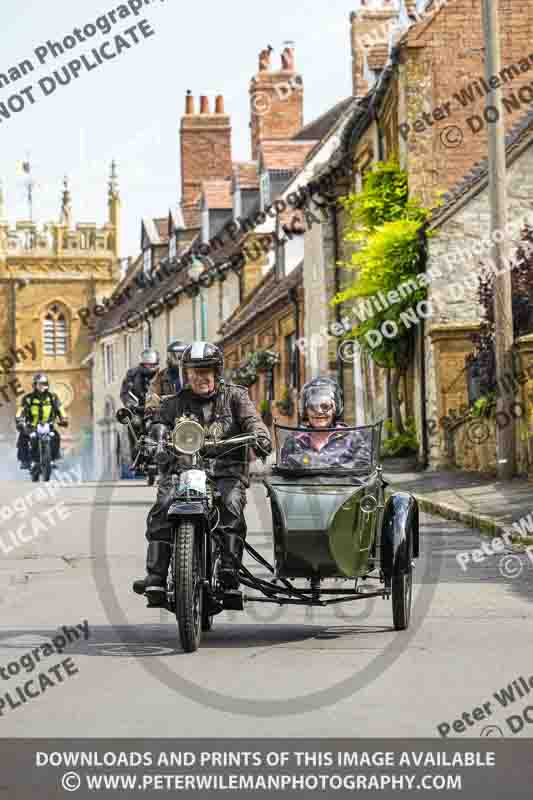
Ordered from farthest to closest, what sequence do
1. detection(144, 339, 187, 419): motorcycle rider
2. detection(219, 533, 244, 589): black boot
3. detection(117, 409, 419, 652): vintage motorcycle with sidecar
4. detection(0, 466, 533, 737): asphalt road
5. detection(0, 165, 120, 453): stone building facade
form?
detection(0, 165, 120, 453): stone building facade < detection(144, 339, 187, 419): motorcycle rider < detection(219, 533, 244, 589): black boot < detection(117, 409, 419, 652): vintage motorcycle with sidecar < detection(0, 466, 533, 737): asphalt road

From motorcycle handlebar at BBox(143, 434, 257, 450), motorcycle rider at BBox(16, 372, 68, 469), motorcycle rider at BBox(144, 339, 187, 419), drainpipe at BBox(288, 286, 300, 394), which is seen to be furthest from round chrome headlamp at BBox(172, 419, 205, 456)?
drainpipe at BBox(288, 286, 300, 394)

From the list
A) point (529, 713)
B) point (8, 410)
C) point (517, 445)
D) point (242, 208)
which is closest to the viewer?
point (529, 713)

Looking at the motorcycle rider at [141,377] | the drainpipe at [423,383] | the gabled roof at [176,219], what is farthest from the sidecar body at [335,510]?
the gabled roof at [176,219]

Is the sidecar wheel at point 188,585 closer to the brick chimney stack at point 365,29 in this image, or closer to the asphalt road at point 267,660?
the asphalt road at point 267,660

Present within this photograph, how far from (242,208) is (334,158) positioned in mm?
14335

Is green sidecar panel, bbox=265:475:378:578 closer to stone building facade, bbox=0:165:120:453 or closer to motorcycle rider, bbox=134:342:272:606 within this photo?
motorcycle rider, bbox=134:342:272:606

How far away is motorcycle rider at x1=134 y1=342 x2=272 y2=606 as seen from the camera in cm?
823

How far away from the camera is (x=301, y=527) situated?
8.36m

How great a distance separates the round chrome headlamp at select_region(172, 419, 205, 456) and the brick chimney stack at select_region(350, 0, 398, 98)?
108 feet

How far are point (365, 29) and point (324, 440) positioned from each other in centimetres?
3378

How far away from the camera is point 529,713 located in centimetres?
637

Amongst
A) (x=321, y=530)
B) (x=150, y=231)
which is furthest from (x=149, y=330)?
(x=321, y=530)

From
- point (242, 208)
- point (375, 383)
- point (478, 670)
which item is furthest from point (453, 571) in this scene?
point (242, 208)
